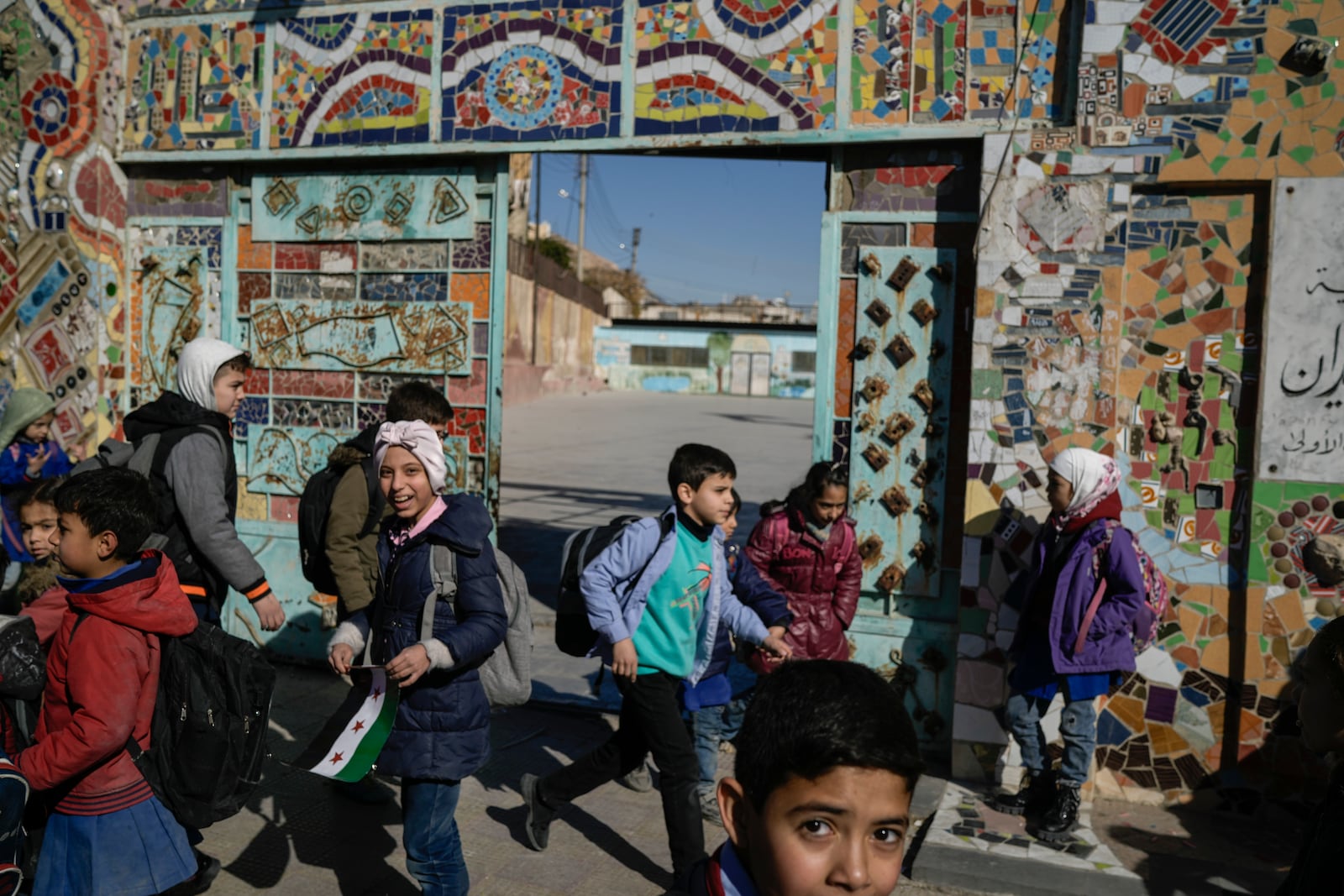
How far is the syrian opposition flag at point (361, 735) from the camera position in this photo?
115 inches

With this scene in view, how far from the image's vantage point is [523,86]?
5680 mm

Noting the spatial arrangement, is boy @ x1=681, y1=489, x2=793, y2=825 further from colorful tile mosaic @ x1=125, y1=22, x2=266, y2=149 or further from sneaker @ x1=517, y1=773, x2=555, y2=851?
colorful tile mosaic @ x1=125, y1=22, x2=266, y2=149

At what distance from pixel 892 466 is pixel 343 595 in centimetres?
271

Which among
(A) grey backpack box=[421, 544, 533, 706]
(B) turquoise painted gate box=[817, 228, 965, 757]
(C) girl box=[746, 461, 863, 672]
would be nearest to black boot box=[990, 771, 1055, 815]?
(B) turquoise painted gate box=[817, 228, 965, 757]

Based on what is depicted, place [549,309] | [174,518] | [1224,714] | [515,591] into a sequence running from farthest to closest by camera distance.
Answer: [549,309] < [1224,714] < [174,518] < [515,591]

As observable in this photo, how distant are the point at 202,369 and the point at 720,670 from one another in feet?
7.79

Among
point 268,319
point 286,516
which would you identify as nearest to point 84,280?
point 268,319

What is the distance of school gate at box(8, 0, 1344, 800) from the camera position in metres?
4.62

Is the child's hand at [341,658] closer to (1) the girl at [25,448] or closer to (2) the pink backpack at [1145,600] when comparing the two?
(1) the girl at [25,448]

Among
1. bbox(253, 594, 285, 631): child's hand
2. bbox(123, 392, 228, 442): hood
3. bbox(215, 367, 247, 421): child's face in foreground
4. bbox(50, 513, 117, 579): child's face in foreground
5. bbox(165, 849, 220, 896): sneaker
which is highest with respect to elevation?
bbox(215, 367, 247, 421): child's face in foreground

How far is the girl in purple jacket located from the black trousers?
1633 millimetres

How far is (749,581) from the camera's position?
13.9 ft

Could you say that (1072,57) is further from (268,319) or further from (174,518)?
(268,319)

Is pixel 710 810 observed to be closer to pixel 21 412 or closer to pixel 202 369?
pixel 202 369
